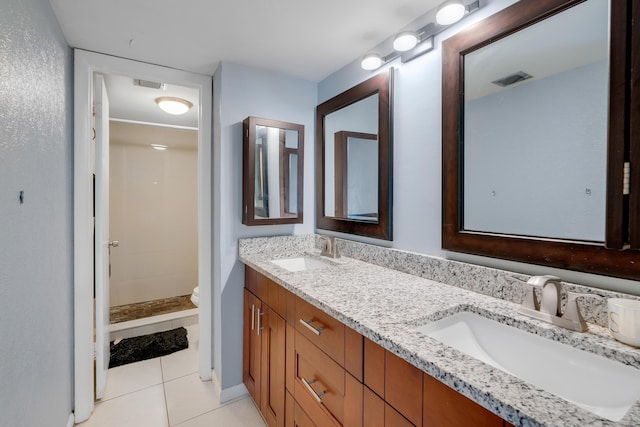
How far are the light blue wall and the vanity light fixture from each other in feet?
2.51

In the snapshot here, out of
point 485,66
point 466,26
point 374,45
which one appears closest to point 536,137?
point 485,66

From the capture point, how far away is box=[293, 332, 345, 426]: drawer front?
1028 mm

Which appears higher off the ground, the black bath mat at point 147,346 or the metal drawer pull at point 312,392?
the metal drawer pull at point 312,392

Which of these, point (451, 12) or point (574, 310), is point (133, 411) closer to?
point (574, 310)

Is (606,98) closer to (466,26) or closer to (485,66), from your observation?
(485,66)

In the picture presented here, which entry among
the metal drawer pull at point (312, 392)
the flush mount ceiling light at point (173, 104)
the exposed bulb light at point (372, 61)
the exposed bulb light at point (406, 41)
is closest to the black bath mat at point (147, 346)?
the metal drawer pull at point (312, 392)

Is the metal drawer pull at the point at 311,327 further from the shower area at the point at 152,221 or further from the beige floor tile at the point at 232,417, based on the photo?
the shower area at the point at 152,221

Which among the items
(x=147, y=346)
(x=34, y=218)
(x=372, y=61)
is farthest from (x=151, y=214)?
(x=372, y=61)

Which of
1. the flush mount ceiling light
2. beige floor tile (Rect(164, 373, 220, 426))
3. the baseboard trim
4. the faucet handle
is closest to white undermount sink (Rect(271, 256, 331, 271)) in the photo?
the baseboard trim

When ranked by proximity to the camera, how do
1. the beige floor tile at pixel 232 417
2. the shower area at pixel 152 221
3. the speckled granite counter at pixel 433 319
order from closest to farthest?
the speckled granite counter at pixel 433 319
the beige floor tile at pixel 232 417
the shower area at pixel 152 221

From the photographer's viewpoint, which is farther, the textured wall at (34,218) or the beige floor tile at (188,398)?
the beige floor tile at (188,398)

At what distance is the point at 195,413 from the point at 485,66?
2.42m

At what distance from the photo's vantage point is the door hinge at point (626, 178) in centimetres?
84

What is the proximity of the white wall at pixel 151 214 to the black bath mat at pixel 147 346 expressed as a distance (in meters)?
1.01
